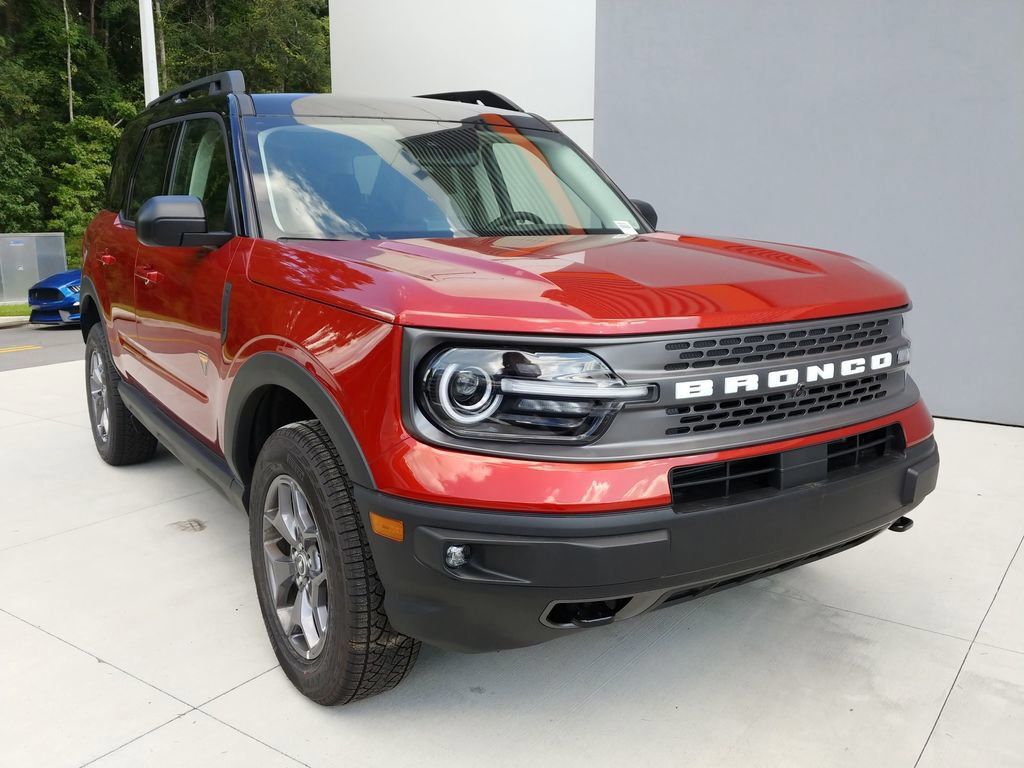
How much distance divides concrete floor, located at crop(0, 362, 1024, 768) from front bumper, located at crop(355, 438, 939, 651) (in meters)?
0.51

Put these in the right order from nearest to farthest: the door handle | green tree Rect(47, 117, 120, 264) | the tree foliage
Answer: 1. the door handle
2. the tree foliage
3. green tree Rect(47, 117, 120, 264)

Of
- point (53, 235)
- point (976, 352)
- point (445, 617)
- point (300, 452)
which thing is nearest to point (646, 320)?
point (445, 617)

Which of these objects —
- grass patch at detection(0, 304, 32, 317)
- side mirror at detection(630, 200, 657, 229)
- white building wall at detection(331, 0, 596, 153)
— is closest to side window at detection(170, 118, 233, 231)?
side mirror at detection(630, 200, 657, 229)

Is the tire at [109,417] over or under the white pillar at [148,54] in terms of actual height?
under

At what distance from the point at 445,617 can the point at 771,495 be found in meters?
0.85

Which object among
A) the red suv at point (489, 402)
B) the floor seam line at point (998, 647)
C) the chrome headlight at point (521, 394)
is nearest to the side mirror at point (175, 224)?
the red suv at point (489, 402)

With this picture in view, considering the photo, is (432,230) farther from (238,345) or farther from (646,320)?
(646,320)

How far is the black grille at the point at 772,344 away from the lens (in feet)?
6.99

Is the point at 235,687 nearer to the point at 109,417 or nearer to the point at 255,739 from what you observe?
the point at 255,739

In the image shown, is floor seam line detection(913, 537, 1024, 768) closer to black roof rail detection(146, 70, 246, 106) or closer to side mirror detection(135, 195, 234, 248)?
side mirror detection(135, 195, 234, 248)

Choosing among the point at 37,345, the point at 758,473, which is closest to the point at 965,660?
the point at 758,473

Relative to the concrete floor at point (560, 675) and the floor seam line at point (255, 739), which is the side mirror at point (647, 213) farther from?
the floor seam line at point (255, 739)

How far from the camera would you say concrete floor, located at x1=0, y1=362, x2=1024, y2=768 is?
244 cm

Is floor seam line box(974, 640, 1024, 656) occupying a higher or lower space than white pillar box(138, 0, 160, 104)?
lower
